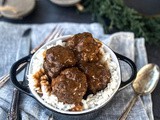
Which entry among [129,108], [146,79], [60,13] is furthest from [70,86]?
[60,13]

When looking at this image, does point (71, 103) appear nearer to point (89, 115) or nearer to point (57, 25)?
point (89, 115)

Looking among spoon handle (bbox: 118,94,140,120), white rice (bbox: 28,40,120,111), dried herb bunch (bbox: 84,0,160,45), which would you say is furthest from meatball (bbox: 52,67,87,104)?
dried herb bunch (bbox: 84,0,160,45)

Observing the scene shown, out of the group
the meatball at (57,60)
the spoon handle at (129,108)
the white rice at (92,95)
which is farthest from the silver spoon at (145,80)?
the meatball at (57,60)

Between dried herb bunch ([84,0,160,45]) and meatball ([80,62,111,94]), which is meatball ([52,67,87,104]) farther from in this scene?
dried herb bunch ([84,0,160,45])

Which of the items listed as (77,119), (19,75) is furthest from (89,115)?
(19,75)

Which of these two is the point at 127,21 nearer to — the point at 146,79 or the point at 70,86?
the point at 146,79

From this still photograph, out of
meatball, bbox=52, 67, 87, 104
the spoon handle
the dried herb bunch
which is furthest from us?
the dried herb bunch
